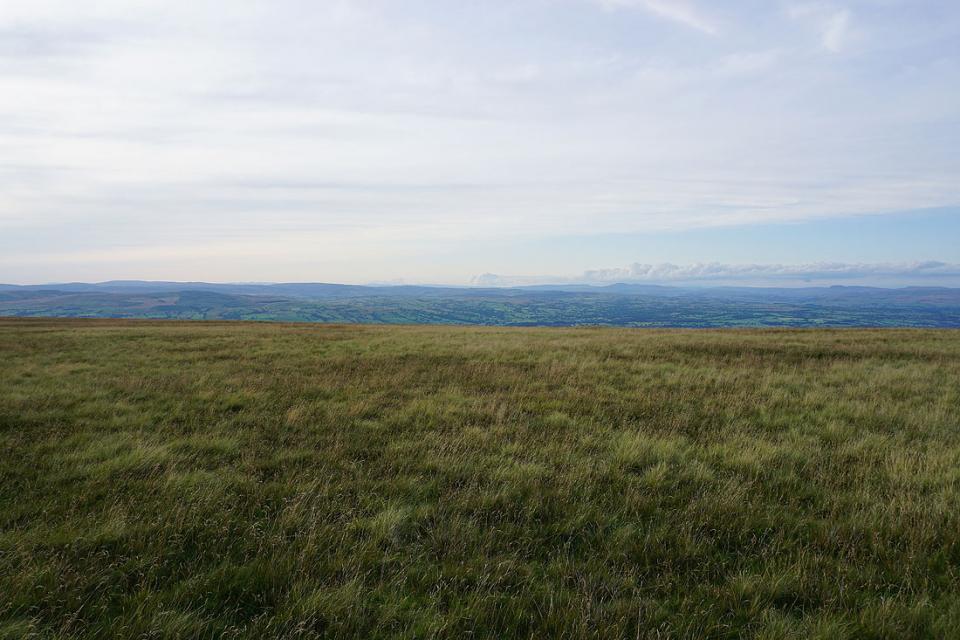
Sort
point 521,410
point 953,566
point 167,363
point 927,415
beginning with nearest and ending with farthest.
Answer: point 953,566 < point 927,415 < point 521,410 < point 167,363

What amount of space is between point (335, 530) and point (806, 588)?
14.3 ft

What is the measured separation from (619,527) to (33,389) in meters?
14.3

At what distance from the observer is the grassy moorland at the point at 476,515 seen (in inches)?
130

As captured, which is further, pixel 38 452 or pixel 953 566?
pixel 38 452

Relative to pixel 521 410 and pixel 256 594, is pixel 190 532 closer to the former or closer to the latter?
pixel 256 594

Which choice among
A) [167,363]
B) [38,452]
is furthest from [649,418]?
[167,363]

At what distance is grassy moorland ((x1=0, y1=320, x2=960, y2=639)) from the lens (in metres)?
3.30

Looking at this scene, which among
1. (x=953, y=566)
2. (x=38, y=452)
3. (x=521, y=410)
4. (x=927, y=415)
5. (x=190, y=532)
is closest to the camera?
(x=953, y=566)

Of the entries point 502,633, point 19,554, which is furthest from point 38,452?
point 502,633

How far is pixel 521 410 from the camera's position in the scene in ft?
A: 31.2

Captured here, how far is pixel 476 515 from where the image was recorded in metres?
4.83

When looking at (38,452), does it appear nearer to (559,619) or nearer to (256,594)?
(256,594)

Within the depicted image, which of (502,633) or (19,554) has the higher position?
(19,554)

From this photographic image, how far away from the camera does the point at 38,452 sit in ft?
21.0
